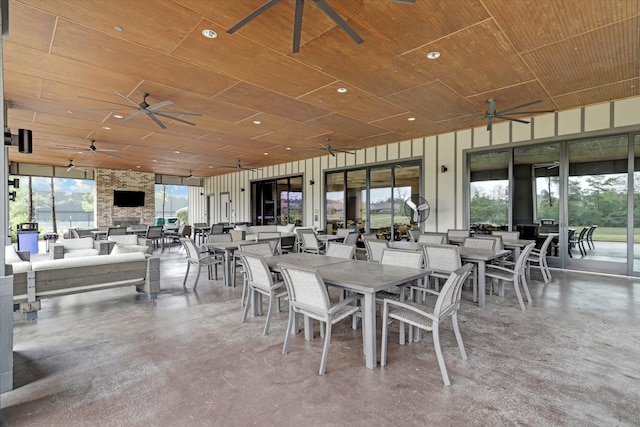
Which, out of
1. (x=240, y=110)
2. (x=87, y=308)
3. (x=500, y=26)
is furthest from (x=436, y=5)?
(x=87, y=308)

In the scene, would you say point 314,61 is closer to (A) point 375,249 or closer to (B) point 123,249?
(A) point 375,249

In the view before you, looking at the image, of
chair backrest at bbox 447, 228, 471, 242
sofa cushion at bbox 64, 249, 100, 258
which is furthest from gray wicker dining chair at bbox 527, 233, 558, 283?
sofa cushion at bbox 64, 249, 100, 258

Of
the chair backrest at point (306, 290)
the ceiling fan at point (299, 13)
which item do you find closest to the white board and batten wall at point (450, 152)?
the ceiling fan at point (299, 13)

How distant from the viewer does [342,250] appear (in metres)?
4.23

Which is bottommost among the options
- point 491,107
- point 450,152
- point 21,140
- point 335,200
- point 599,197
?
point 599,197

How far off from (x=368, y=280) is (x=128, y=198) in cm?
1470

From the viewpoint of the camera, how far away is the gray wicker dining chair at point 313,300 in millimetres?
2484

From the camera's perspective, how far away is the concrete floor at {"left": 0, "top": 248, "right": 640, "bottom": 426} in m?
2.01

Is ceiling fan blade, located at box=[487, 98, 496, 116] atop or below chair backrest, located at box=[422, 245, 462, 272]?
atop

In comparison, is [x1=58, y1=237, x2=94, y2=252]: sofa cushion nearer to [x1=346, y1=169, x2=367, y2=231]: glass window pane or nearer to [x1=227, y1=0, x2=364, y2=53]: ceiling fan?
[x1=227, y1=0, x2=364, y2=53]: ceiling fan

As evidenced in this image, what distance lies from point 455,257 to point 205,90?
14.7 ft

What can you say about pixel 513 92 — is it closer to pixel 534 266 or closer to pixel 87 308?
pixel 534 266

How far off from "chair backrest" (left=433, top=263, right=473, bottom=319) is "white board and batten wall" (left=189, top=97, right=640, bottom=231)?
5621 mm

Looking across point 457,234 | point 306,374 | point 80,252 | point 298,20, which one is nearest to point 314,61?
point 298,20
